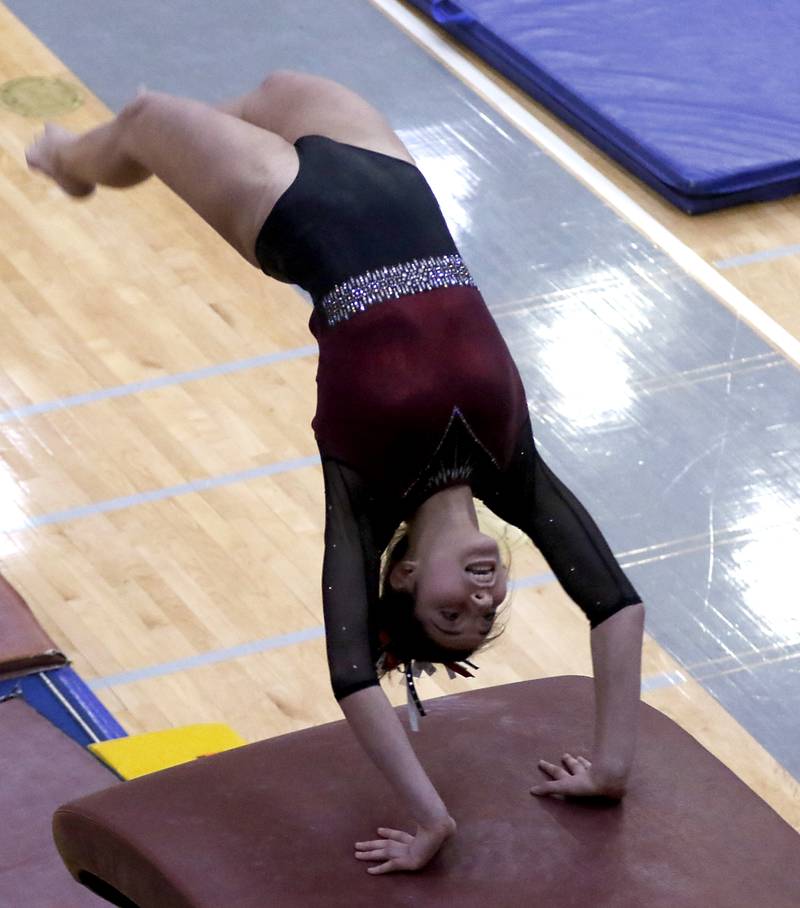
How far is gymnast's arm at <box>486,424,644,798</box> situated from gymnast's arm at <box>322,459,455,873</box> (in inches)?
10.7

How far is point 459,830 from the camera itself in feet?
8.32

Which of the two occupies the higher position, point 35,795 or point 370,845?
point 370,845

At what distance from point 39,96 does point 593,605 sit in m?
3.82

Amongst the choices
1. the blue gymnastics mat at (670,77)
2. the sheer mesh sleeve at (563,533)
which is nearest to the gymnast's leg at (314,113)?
the sheer mesh sleeve at (563,533)

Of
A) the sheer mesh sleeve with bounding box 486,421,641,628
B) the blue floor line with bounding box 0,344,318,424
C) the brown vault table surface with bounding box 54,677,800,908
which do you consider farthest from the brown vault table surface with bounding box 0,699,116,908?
the blue floor line with bounding box 0,344,318,424

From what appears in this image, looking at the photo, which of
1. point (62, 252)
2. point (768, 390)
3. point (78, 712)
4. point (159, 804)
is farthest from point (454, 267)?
point (62, 252)

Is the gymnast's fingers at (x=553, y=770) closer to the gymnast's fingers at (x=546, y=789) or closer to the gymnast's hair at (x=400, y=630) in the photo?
the gymnast's fingers at (x=546, y=789)

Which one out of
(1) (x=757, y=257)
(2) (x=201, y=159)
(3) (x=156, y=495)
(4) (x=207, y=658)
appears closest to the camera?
(2) (x=201, y=159)

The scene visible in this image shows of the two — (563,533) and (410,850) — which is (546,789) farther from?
(563,533)

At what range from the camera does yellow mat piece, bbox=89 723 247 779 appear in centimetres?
317

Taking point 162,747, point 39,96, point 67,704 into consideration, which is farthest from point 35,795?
point 39,96

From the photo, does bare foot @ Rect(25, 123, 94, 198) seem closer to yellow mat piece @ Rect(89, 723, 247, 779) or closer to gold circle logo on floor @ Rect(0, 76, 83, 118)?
yellow mat piece @ Rect(89, 723, 247, 779)

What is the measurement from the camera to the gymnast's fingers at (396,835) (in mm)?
2471

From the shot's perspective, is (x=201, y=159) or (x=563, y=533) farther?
(x=201, y=159)
